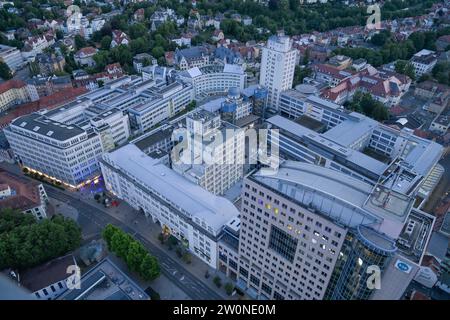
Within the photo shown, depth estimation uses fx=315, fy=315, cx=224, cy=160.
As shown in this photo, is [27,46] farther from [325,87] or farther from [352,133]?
[352,133]

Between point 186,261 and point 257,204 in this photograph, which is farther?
point 186,261

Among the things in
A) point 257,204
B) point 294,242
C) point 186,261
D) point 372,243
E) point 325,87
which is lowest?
point 186,261

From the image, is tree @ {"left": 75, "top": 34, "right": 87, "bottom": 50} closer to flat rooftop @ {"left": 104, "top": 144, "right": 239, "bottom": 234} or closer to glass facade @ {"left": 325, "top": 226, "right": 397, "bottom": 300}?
flat rooftop @ {"left": 104, "top": 144, "right": 239, "bottom": 234}

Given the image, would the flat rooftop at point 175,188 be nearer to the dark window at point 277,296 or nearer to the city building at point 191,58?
the dark window at point 277,296

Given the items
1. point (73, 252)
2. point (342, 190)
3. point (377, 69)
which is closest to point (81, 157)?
point (73, 252)

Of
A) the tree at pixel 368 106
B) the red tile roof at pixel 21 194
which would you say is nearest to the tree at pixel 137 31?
the tree at pixel 368 106

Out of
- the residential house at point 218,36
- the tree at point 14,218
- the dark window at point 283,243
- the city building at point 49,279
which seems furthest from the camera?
the residential house at point 218,36

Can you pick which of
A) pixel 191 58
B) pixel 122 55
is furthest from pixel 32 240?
pixel 122 55
